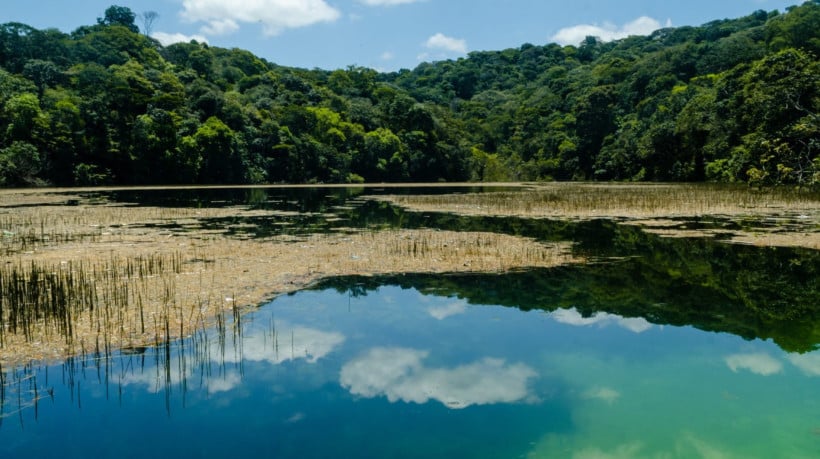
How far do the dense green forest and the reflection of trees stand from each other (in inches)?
217

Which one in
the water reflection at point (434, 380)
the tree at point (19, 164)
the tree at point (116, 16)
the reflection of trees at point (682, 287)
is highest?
the tree at point (116, 16)

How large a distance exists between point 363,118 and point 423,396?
299 ft

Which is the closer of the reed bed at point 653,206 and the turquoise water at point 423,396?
the turquoise water at point 423,396

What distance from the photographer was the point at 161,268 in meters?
12.1

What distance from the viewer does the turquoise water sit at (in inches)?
212

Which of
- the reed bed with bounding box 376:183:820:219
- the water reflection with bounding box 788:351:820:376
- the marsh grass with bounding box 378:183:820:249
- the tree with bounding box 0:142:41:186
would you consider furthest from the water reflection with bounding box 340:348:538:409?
the tree with bounding box 0:142:41:186

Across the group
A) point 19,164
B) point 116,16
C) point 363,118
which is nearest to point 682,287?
point 19,164

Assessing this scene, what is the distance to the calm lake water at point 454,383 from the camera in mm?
5430

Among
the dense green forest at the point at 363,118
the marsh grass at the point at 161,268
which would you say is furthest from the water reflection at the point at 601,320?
the dense green forest at the point at 363,118

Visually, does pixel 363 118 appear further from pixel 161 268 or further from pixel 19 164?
pixel 161 268

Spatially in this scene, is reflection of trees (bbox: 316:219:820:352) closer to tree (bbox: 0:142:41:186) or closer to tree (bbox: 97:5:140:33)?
tree (bbox: 0:142:41:186)

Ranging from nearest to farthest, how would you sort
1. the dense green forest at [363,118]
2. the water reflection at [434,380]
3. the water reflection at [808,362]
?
the water reflection at [434,380], the water reflection at [808,362], the dense green forest at [363,118]

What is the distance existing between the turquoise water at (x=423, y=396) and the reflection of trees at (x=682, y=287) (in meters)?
0.99

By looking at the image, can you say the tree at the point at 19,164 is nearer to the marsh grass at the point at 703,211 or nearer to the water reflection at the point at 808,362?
the marsh grass at the point at 703,211
